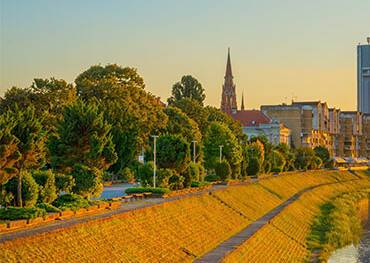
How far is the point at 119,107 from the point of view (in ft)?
277

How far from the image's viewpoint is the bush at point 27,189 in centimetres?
4224

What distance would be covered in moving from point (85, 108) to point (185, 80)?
95134mm

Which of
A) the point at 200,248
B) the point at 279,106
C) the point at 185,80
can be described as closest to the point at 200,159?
the point at 200,248

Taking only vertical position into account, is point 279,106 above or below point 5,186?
→ above

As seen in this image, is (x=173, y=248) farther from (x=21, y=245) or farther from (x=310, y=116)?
(x=310, y=116)

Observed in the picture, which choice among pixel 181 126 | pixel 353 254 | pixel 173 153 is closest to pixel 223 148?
pixel 181 126

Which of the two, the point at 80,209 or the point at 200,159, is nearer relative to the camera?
the point at 80,209

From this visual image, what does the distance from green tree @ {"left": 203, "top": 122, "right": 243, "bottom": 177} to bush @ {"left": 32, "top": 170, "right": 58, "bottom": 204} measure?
5201cm

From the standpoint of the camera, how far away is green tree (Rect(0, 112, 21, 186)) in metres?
38.2

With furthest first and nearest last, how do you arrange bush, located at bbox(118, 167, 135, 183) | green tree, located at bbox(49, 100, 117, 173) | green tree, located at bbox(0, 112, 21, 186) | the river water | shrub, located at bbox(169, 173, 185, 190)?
bush, located at bbox(118, 167, 135, 183), shrub, located at bbox(169, 173, 185, 190), the river water, green tree, located at bbox(49, 100, 117, 173), green tree, located at bbox(0, 112, 21, 186)

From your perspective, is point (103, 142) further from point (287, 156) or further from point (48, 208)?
point (287, 156)

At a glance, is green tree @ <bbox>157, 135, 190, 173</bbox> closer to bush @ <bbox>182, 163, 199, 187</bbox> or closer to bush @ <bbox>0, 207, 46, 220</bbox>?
bush @ <bbox>182, 163, 199, 187</bbox>

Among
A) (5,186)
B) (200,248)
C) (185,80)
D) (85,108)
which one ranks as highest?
(185,80)

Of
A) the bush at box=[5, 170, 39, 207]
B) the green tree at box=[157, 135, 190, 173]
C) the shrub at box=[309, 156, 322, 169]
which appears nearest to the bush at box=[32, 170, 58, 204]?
the bush at box=[5, 170, 39, 207]
